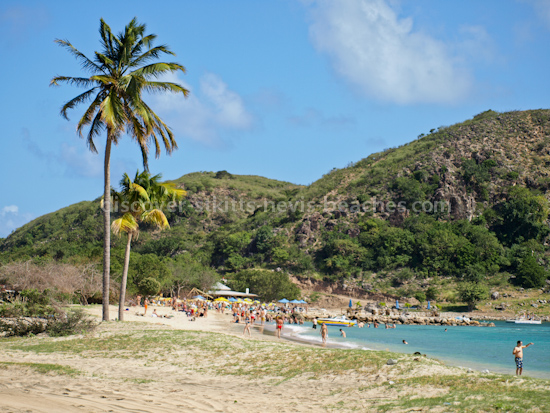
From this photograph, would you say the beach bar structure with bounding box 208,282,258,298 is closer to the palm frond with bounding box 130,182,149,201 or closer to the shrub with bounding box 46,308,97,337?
the palm frond with bounding box 130,182,149,201

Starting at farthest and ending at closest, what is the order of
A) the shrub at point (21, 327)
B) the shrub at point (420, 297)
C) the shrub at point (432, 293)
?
the shrub at point (432, 293) → the shrub at point (420, 297) → the shrub at point (21, 327)

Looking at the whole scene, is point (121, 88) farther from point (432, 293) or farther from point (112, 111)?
point (432, 293)

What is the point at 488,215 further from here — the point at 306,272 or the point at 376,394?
the point at 376,394

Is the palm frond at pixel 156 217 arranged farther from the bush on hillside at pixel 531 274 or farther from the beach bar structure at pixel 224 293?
the bush on hillside at pixel 531 274

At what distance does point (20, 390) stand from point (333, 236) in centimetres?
8071

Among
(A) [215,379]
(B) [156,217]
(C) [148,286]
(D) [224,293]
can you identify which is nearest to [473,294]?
(D) [224,293]

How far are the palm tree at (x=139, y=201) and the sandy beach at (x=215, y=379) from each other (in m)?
5.92

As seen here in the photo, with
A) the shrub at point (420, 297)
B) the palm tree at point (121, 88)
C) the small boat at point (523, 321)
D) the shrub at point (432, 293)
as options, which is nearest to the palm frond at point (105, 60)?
the palm tree at point (121, 88)

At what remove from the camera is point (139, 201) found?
20406 millimetres

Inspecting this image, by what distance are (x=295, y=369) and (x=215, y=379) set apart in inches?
80.4

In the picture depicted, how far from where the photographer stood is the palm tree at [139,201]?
804 inches

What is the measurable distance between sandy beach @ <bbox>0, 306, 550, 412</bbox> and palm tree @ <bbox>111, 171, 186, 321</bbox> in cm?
592

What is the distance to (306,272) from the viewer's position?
263 feet

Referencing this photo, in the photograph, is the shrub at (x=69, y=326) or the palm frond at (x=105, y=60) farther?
the palm frond at (x=105, y=60)
